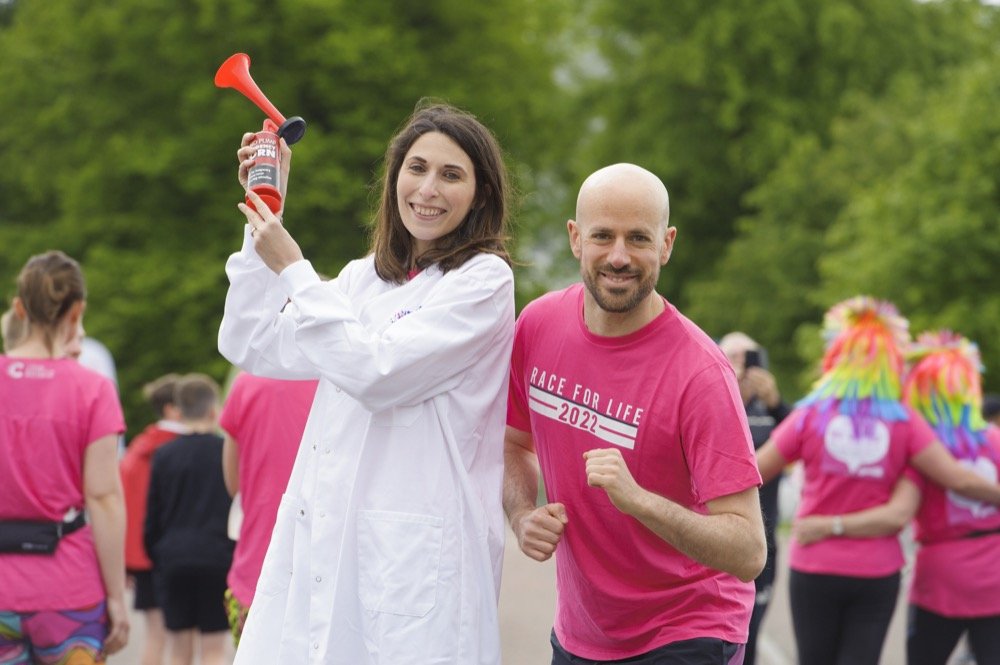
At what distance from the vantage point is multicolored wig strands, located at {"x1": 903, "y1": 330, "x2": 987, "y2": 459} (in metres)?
7.83

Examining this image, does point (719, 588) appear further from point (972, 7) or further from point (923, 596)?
point (972, 7)

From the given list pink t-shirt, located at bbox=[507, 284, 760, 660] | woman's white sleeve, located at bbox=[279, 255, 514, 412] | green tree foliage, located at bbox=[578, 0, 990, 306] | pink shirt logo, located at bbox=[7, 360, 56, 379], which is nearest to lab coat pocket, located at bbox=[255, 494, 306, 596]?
woman's white sleeve, located at bbox=[279, 255, 514, 412]

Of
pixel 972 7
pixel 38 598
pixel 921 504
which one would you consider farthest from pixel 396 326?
pixel 972 7

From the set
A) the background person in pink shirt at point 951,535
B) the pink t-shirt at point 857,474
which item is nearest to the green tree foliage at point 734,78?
the background person in pink shirt at point 951,535

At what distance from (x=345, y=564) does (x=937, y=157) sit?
29.3m

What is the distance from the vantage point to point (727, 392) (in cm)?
414

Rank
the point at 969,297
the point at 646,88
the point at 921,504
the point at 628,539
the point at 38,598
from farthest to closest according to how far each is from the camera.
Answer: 1. the point at 646,88
2. the point at 969,297
3. the point at 921,504
4. the point at 38,598
5. the point at 628,539

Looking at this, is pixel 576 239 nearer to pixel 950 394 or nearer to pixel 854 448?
pixel 854 448

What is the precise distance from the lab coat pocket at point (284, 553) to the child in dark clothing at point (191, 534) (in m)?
4.48

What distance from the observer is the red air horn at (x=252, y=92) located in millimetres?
4422

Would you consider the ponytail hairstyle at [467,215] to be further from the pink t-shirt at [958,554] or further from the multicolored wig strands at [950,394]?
the multicolored wig strands at [950,394]

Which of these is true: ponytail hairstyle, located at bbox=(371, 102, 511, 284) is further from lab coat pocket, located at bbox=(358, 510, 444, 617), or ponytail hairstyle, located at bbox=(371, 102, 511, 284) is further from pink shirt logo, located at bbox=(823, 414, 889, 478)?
pink shirt logo, located at bbox=(823, 414, 889, 478)

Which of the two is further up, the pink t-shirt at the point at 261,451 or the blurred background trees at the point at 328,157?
the blurred background trees at the point at 328,157

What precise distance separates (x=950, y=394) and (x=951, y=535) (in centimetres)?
72
